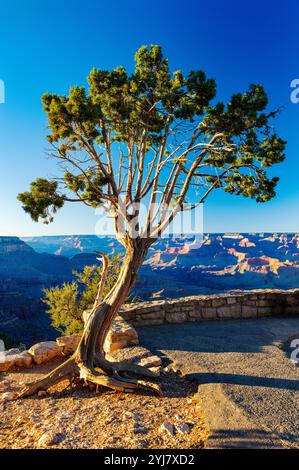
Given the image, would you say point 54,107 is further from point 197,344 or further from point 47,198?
point 197,344

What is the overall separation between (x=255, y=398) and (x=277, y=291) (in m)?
7.32

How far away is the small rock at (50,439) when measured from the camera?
374 cm

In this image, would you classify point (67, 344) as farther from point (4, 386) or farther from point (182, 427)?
point (182, 427)

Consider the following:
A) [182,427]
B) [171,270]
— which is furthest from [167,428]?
[171,270]

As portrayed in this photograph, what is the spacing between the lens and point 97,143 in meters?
8.64

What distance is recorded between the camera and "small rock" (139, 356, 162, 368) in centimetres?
628

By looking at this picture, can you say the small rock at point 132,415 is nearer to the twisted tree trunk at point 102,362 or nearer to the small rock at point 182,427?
the small rock at point 182,427

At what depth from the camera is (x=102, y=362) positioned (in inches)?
235

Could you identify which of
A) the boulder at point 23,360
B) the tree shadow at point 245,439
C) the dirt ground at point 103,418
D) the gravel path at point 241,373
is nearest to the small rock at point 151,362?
the gravel path at point 241,373

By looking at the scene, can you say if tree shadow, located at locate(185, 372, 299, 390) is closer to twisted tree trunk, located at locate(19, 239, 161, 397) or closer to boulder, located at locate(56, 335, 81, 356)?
twisted tree trunk, located at locate(19, 239, 161, 397)

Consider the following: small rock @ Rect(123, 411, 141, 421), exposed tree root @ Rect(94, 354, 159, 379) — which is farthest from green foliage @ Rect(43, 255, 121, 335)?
small rock @ Rect(123, 411, 141, 421)

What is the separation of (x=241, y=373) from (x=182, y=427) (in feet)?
7.20

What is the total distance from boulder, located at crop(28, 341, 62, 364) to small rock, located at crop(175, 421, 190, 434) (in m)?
5.28
